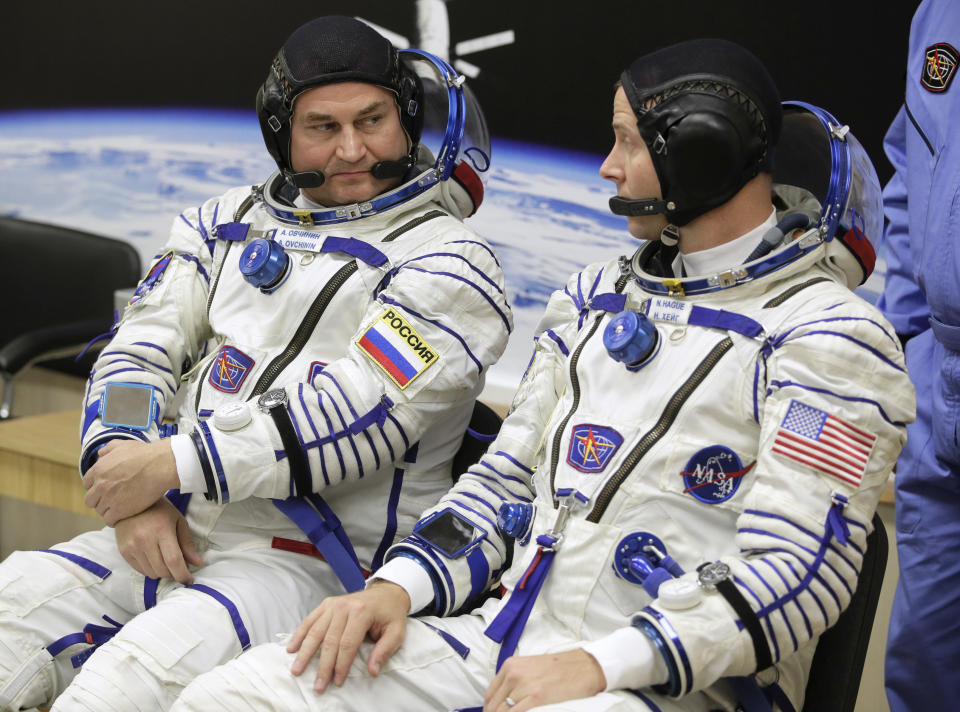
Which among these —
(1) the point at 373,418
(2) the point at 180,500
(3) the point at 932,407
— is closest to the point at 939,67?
(3) the point at 932,407

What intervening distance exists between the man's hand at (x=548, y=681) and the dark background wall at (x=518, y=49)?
1.79 meters

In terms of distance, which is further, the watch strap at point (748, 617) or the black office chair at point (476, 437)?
the black office chair at point (476, 437)

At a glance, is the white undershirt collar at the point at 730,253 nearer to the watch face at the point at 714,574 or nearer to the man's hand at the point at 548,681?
the watch face at the point at 714,574

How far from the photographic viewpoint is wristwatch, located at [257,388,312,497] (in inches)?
58.6

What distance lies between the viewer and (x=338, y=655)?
1.21 meters

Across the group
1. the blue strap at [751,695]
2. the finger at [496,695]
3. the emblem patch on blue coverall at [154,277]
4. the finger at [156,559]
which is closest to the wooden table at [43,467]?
the emblem patch on blue coverall at [154,277]

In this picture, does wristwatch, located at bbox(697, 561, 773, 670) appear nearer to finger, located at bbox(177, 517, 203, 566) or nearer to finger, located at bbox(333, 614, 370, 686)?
finger, located at bbox(333, 614, 370, 686)

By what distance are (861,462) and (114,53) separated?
3.14 meters

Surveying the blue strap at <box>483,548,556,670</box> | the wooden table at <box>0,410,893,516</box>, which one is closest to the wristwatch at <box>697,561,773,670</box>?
the blue strap at <box>483,548,556,670</box>

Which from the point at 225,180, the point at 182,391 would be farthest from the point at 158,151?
the point at 182,391

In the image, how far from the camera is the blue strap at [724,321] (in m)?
1.25

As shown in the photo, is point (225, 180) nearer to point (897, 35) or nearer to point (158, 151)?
point (158, 151)

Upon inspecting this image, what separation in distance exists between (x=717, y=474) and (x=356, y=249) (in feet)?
2.30

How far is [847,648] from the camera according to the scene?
4.09 feet
